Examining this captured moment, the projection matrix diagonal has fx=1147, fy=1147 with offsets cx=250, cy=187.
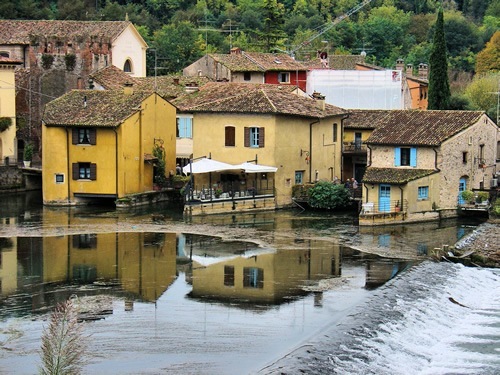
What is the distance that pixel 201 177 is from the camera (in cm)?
4972

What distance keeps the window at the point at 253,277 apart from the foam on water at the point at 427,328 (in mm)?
3799

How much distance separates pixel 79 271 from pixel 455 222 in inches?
648

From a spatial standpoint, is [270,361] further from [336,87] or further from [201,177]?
[336,87]

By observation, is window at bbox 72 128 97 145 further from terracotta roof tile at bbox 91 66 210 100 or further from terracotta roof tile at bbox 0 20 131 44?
terracotta roof tile at bbox 0 20 131 44

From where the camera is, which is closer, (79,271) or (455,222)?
(79,271)

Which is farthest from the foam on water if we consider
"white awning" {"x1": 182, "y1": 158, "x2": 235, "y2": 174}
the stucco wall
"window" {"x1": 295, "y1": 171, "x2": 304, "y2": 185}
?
"window" {"x1": 295, "y1": 171, "x2": 304, "y2": 185}

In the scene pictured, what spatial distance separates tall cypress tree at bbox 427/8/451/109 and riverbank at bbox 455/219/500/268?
16688mm

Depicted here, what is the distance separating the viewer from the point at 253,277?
35.1m

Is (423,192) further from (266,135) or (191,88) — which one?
(191,88)

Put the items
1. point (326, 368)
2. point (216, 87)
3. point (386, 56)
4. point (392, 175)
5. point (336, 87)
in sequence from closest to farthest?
1. point (326, 368)
2. point (392, 175)
3. point (216, 87)
4. point (336, 87)
5. point (386, 56)

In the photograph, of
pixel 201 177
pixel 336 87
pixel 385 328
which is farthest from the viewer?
pixel 336 87

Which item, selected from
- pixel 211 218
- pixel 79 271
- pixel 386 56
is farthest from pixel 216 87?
pixel 386 56

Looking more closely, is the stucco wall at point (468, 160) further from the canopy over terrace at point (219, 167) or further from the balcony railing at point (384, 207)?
the canopy over terrace at point (219, 167)

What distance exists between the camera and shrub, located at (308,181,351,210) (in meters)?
48.8
